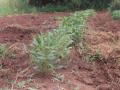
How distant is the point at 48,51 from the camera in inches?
204

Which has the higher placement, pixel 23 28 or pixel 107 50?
pixel 23 28

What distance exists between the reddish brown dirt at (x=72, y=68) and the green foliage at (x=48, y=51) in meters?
0.17

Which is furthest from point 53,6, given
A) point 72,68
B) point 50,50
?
point 50,50

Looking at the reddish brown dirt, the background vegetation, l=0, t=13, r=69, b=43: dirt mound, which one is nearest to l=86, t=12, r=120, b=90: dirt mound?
the reddish brown dirt

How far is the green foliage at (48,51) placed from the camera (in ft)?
17.1

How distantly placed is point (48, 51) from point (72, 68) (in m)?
0.87

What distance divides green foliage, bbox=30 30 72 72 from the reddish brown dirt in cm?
17

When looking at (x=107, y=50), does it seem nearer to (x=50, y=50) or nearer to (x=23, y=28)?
(x=50, y=50)

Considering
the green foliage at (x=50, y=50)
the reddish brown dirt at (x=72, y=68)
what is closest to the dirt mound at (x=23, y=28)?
the reddish brown dirt at (x=72, y=68)

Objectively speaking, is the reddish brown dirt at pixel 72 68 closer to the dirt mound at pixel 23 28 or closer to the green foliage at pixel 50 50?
the dirt mound at pixel 23 28

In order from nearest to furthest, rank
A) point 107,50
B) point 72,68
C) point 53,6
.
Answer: point 72,68, point 107,50, point 53,6

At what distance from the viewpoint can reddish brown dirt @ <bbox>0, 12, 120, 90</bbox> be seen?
5242 mm

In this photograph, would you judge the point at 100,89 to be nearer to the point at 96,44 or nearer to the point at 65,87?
the point at 65,87

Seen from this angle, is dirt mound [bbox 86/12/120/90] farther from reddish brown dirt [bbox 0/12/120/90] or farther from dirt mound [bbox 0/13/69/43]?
dirt mound [bbox 0/13/69/43]
